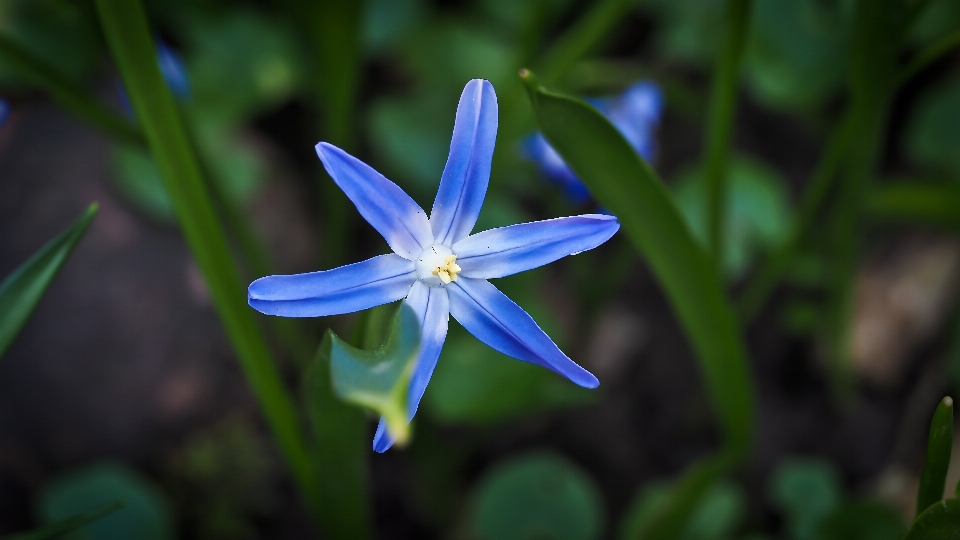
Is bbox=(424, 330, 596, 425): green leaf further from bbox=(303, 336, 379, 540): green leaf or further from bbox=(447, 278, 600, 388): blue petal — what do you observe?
bbox=(447, 278, 600, 388): blue petal

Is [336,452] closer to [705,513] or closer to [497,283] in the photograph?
[497,283]

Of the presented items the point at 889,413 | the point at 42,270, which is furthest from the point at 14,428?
the point at 889,413

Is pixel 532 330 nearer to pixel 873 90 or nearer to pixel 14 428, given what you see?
pixel 873 90

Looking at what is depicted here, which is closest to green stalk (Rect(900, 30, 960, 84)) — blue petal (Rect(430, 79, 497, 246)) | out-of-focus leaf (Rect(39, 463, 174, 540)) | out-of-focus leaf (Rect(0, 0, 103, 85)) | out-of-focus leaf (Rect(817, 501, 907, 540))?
blue petal (Rect(430, 79, 497, 246))

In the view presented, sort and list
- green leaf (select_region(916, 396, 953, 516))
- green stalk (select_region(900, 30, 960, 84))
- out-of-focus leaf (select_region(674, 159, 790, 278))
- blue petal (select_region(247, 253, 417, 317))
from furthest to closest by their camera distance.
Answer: out-of-focus leaf (select_region(674, 159, 790, 278))
green stalk (select_region(900, 30, 960, 84))
green leaf (select_region(916, 396, 953, 516))
blue petal (select_region(247, 253, 417, 317))

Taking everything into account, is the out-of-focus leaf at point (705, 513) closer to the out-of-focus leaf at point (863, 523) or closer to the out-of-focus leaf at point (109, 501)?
the out-of-focus leaf at point (863, 523)

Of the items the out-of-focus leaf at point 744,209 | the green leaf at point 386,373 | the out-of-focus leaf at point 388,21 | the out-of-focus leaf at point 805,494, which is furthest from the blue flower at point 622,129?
the green leaf at point 386,373
